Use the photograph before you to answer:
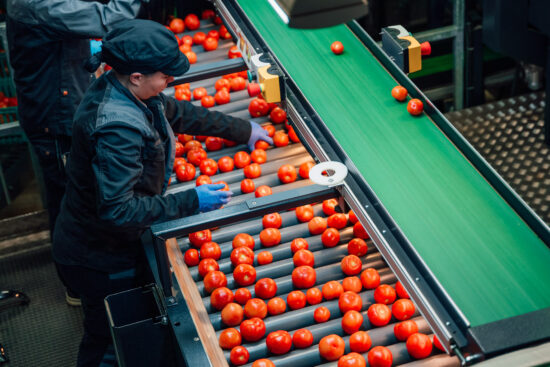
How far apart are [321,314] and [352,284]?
258 mm

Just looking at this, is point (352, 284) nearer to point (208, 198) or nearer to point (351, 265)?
point (351, 265)

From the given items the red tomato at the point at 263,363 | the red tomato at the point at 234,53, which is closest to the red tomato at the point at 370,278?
the red tomato at the point at 263,363

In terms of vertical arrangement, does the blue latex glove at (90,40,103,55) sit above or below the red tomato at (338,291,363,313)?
above

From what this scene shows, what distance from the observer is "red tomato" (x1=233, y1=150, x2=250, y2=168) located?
4.88m

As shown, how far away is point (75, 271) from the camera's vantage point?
4.29 meters

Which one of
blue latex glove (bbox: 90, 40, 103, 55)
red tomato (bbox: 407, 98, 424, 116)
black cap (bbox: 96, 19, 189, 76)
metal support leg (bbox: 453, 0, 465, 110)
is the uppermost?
black cap (bbox: 96, 19, 189, 76)

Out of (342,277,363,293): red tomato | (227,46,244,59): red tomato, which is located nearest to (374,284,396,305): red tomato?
(342,277,363,293): red tomato

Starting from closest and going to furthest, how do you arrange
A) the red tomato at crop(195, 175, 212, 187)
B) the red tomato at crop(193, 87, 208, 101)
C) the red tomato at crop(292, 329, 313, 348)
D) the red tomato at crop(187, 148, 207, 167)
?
1. the red tomato at crop(292, 329, 313, 348)
2. the red tomato at crop(195, 175, 212, 187)
3. the red tomato at crop(187, 148, 207, 167)
4. the red tomato at crop(193, 87, 208, 101)

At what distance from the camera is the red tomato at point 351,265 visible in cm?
400

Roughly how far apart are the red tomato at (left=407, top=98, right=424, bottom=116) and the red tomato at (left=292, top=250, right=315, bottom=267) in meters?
1.08

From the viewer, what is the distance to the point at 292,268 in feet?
13.6

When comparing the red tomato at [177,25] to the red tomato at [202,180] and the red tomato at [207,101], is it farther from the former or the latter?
the red tomato at [202,180]

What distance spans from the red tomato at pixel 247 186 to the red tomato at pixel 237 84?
1.21 meters

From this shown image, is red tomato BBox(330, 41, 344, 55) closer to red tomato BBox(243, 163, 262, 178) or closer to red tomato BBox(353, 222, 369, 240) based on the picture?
red tomato BBox(243, 163, 262, 178)
